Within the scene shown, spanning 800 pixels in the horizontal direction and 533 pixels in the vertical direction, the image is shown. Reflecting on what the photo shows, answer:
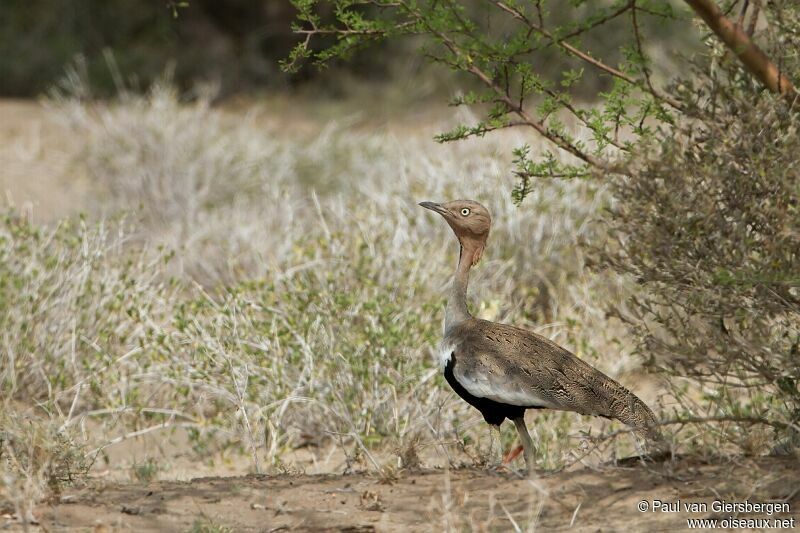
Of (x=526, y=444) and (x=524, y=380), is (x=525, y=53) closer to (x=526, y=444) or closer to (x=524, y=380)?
(x=524, y=380)

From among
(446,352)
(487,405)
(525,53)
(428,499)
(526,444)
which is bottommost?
(428,499)

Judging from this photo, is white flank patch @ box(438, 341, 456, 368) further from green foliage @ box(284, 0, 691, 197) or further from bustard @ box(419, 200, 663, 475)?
green foliage @ box(284, 0, 691, 197)

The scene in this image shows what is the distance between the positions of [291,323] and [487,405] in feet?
5.89

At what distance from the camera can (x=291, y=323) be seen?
19.0 ft

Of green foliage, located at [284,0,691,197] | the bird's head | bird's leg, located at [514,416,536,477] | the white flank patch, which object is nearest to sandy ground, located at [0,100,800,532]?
bird's leg, located at [514,416,536,477]

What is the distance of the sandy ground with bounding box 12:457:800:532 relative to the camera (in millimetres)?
3715

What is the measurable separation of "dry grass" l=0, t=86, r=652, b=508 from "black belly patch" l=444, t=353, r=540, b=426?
23 cm

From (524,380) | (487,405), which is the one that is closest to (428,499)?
(487,405)

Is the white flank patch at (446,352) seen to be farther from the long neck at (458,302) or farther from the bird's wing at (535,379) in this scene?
the long neck at (458,302)

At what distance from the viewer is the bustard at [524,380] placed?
13.4 ft

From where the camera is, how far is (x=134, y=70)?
15641 millimetres

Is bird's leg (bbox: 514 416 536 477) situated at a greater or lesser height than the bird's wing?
lesser

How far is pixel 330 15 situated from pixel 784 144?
12158mm

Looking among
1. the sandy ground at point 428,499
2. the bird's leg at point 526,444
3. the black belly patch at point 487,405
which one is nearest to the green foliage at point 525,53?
the black belly patch at point 487,405
